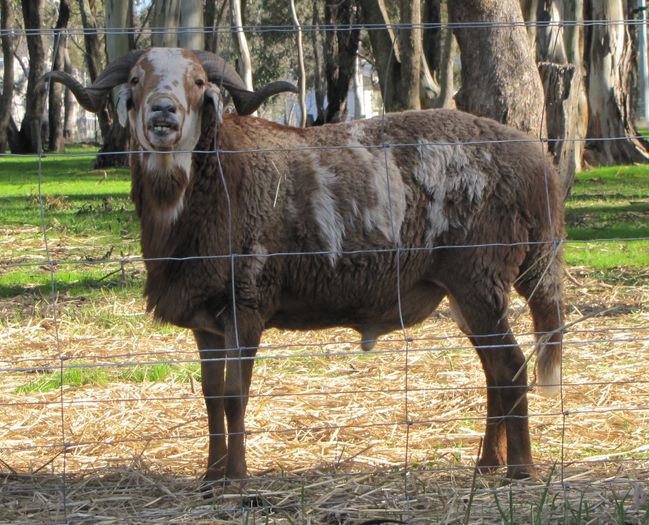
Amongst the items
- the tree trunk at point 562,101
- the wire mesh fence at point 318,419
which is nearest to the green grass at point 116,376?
the wire mesh fence at point 318,419

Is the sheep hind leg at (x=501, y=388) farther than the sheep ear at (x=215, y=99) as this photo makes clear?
Yes

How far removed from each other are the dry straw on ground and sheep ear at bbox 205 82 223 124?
125 cm

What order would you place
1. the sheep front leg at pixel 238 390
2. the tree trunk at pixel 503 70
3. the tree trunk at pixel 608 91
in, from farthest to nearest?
the tree trunk at pixel 608 91, the tree trunk at pixel 503 70, the sheep front leg at pixel 238 390

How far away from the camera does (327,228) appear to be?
5320 mm

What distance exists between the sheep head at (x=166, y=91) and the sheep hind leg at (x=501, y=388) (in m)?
1.59

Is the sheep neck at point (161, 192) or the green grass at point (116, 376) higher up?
the sheep neck at point (161, 192)

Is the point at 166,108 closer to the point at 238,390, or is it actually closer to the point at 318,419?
the point at 238,390

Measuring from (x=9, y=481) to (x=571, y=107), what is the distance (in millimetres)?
7435

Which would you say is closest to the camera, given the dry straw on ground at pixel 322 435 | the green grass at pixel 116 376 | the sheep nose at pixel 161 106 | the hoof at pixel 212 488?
the dry straw on ground at pixel 322 435

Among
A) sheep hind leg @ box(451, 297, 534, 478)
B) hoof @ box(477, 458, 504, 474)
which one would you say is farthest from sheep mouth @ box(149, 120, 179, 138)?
hoof @ box(477, 458, 504, 474)

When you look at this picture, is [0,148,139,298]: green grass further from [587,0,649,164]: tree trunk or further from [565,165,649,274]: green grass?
[587,0,649,164]: tree trunk

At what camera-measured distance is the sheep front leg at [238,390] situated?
16.6 feet

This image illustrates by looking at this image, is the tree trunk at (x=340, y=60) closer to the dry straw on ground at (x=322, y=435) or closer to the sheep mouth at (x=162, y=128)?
the dry straw on ground at (x=322, y=435)

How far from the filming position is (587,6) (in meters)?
24.4
